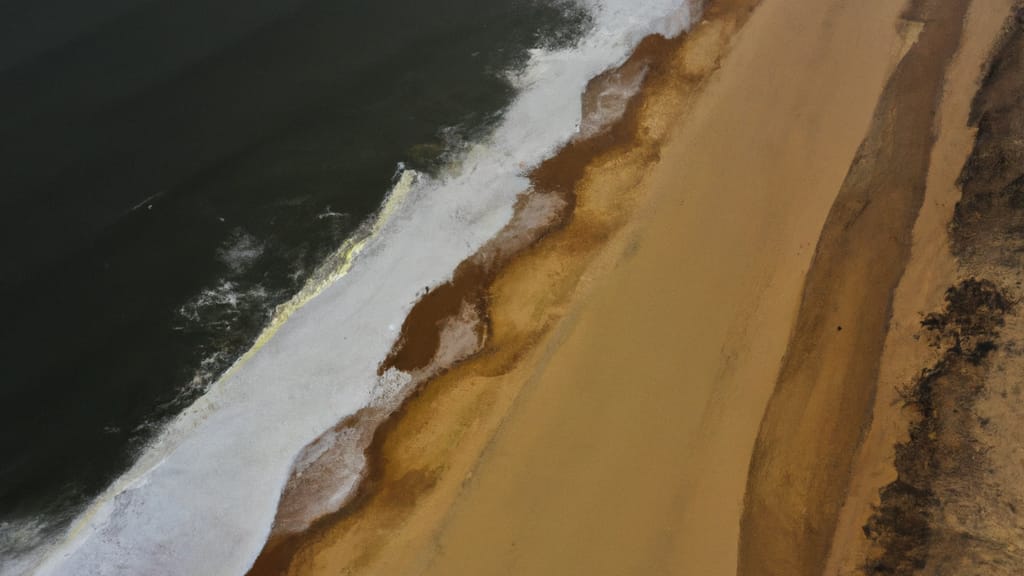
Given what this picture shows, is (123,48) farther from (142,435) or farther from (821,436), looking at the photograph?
(821,436)

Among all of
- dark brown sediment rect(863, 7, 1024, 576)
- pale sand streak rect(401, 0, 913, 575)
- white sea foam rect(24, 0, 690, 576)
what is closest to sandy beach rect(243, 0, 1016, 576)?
pale sand streak rect(401, 0, 913, 575)

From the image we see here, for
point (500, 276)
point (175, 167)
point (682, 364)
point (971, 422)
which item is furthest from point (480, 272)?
point (971, 422)

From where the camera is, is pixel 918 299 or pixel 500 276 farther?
pixel 500 276

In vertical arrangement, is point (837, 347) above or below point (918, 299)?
above

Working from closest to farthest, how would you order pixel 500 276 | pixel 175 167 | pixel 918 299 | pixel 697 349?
pixel 697 349 < pixel 918 299 < pixel 500 276 < pixel 175 167

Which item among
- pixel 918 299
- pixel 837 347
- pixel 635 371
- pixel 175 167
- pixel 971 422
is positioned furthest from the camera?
pixel 175 167

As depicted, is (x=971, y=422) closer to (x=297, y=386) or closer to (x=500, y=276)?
(x=500, y=276)

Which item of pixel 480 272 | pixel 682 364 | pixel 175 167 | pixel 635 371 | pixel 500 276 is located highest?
pixel 175 167

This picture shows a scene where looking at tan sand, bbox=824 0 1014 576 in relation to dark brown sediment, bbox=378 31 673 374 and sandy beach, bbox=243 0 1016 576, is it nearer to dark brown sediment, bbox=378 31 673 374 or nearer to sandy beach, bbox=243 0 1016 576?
sandy beach, bbox=243 0 1016 576

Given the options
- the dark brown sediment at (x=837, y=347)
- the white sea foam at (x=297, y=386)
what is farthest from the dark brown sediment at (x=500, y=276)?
the dark brown sediment at (x=837, y=347)
